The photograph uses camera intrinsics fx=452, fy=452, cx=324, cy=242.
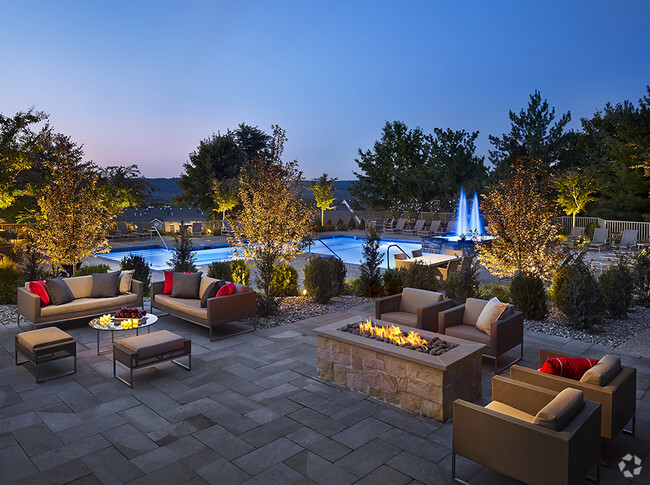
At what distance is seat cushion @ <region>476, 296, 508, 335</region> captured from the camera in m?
5.61

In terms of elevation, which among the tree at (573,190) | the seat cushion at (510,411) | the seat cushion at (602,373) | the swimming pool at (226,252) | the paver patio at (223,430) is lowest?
the paver patio at (223,430)

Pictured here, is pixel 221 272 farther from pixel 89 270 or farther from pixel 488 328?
pixel 488 328

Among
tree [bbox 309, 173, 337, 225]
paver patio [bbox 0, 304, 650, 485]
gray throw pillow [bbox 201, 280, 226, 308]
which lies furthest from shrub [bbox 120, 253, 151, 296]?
tree [bbox 309, 173, 337, 225]

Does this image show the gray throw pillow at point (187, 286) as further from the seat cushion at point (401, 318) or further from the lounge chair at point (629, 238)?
the lounge chair at point (629, 238)

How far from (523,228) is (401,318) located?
3.39 meters

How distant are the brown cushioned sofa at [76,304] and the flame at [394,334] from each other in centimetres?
450

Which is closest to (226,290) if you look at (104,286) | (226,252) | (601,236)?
(104,286)

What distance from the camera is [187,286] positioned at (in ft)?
25.1

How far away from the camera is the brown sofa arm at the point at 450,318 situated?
584 cm

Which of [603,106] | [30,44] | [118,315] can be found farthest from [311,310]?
[603,106]

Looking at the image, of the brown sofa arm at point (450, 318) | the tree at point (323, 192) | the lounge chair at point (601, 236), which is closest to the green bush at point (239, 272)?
the brown sofa arm at point (450, 318)

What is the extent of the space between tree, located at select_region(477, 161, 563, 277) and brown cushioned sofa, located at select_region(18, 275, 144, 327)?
261 inches

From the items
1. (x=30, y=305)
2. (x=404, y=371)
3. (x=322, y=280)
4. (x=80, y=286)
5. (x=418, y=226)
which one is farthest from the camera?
(x=418, y=226)

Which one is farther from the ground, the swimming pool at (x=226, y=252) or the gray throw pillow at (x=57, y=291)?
the gray throw pillow at (x=57, y=291)
